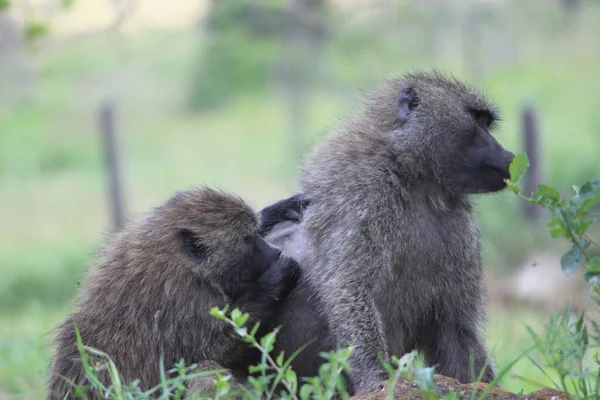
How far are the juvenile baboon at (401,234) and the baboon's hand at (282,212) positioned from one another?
13 cm

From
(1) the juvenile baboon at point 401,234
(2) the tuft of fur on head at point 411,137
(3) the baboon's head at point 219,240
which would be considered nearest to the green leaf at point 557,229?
(1) the juvenile baboon at point 401,234

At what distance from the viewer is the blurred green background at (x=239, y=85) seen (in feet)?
43.4

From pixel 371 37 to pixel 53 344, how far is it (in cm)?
1271

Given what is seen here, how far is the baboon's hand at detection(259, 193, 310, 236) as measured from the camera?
4.36 m

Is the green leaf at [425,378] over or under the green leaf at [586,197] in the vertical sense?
under

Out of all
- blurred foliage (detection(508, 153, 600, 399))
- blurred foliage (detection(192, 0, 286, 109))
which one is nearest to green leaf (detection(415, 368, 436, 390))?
blurred foliage (detection(508, 153, 600, 399))

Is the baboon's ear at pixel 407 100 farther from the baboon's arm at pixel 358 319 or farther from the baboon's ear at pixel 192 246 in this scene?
the baboon's ear at pixel 192 246

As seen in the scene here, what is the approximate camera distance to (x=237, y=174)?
14266 mm

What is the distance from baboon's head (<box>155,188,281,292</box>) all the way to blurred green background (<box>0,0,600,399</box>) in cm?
769

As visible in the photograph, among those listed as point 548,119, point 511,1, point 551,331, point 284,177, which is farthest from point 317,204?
point 511,1

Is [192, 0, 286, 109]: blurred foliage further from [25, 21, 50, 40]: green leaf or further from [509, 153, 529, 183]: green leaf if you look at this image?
[509, 153, 529, 183]: green leaf

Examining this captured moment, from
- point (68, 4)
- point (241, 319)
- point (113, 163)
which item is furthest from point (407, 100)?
point (113, 163)

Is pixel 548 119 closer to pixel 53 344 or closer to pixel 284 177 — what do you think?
pixel 284 177

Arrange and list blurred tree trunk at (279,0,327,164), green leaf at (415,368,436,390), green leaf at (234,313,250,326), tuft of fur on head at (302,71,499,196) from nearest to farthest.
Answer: green leaf at (415,368,436,390)
green leaf at (234,313,250,326)
tuft of fur on head at (302,71,499,196)
blurred tree trunk at (279,0,327,164)
